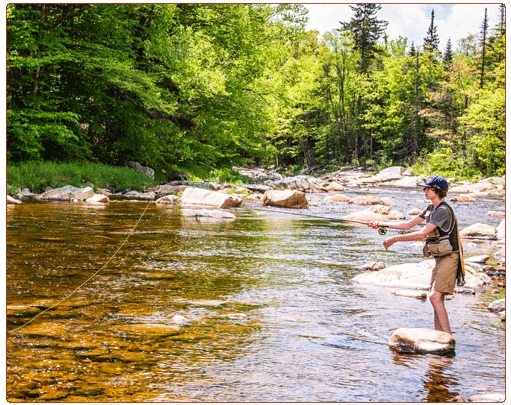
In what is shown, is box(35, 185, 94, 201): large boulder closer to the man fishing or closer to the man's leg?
the man fishing

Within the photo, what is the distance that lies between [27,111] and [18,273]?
13562 millimetres

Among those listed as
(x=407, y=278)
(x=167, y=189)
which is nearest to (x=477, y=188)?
(x=167, y=189)

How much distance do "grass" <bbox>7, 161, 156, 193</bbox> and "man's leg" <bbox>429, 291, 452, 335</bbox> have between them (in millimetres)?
14609

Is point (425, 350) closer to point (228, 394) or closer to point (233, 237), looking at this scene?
point (228, 394)

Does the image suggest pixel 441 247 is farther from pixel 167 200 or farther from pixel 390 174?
pixel 390 174

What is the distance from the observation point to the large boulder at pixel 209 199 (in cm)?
1827

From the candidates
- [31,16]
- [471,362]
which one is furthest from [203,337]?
[31,16]

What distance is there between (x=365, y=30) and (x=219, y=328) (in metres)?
55.8

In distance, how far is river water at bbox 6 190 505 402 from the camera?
3.69m

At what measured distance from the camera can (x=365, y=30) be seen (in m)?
56.2

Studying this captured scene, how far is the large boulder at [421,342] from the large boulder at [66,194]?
1459 cm

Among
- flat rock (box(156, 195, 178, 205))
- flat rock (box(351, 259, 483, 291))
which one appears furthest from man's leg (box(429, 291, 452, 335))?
flat rock (box(156, 195, 178, 205))

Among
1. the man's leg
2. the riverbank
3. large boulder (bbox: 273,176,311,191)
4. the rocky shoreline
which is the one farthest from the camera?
large boulder (bbox: 273,176,311,191)

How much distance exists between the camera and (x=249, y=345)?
15.0 ft
